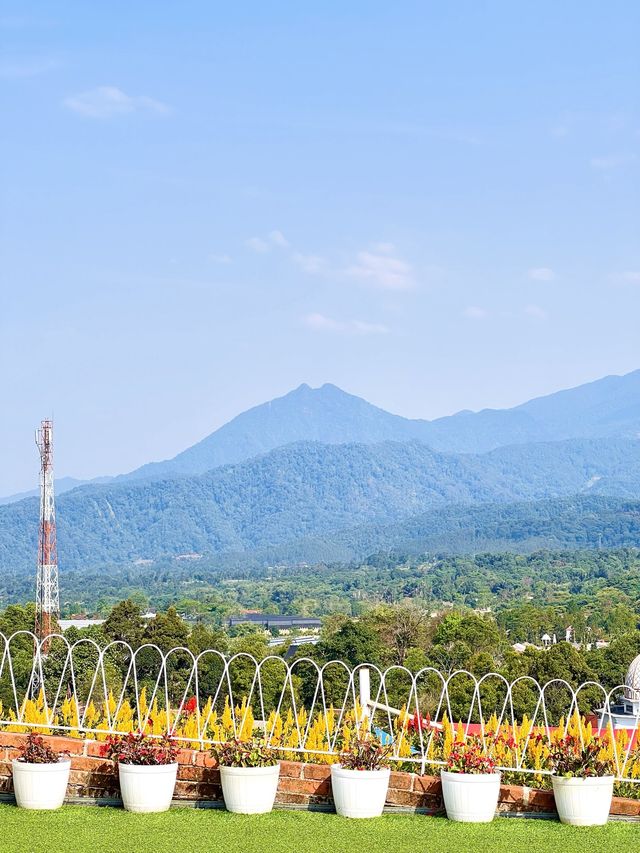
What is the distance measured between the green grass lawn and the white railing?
1.94 feet

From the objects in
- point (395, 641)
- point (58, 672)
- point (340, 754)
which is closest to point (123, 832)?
point (340, 754)

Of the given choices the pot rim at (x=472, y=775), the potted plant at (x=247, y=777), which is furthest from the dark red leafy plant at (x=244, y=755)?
the pot rim at (x=472, y=775)

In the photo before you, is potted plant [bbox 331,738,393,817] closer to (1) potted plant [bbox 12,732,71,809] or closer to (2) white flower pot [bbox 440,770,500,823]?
(2) white flower pot [bbox 440,770,500,823]

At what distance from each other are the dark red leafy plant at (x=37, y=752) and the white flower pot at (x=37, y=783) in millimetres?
54

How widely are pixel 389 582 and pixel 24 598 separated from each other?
2201 inches

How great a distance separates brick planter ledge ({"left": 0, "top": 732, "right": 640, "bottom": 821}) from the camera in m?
8.54

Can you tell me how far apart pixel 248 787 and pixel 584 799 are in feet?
7.34

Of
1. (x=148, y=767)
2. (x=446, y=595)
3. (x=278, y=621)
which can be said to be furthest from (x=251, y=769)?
(x=446, y=595)

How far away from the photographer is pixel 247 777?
8.35 metres

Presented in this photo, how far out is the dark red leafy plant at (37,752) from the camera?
8.34 m

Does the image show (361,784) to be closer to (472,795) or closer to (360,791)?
(360,791)

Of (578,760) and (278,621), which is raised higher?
(578,760)

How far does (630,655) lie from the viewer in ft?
170

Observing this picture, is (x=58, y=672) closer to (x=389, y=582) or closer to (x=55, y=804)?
(x=55, y=804)
